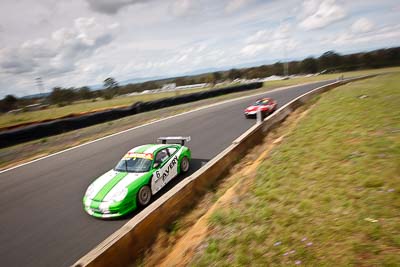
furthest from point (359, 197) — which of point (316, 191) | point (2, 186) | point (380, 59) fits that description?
point (380, 59)

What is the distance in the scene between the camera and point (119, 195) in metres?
6.05

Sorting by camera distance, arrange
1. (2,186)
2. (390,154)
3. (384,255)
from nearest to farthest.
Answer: (384,255), (390,154), (2,186)

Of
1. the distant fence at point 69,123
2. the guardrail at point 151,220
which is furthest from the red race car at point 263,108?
the distant fence at point 69,123

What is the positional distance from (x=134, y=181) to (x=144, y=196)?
0.44 metres

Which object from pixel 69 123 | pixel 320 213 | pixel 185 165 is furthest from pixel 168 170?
pixel 69 123

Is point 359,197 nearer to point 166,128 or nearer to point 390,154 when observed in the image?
point 390,154

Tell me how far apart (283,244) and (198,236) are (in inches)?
62.6

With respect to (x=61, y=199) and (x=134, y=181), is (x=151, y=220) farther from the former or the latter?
(x=61, y=199)

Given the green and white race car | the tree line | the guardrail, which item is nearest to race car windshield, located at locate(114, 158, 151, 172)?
the green and white race car

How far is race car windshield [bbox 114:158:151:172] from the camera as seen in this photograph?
7028 millimetres

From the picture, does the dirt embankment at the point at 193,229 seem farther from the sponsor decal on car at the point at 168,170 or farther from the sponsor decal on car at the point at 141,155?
the sponsor decal on car at the point at 141,155

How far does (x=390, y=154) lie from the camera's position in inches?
230

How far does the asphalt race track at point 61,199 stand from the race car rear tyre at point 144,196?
1.82 ft

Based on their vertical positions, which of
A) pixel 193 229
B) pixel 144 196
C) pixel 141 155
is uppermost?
pixel 141 155
